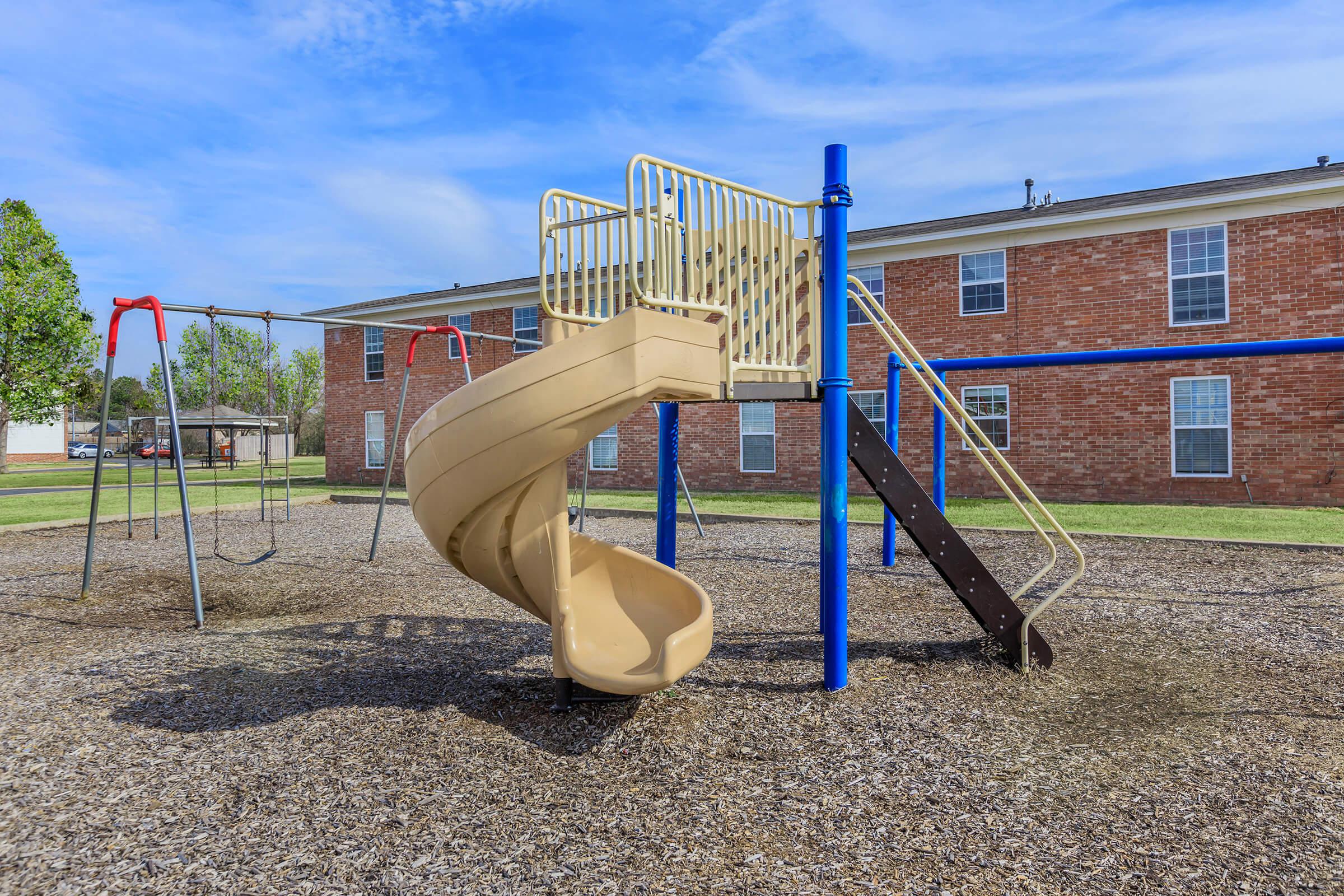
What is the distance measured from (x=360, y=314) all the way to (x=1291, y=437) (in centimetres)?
2379

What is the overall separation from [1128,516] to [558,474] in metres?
11.6

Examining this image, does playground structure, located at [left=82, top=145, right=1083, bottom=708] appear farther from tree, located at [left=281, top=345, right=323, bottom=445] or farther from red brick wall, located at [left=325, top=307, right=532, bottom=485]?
tree, located at [left=281, top=345, right=323, bottom=445]

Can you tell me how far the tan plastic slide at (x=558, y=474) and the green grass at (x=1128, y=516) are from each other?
806 cm

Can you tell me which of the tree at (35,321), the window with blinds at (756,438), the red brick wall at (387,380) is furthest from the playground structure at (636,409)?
the tree at (35,321)

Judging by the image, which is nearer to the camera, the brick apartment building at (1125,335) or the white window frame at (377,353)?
the brick apartment building at (1125,335)

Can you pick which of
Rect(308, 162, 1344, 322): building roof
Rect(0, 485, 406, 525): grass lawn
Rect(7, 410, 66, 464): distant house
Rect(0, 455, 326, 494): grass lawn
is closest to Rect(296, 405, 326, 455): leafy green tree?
Rect(7, 410, 66, 464): distant house

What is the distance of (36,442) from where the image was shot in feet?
151

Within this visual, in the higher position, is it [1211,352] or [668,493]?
[1211,352]

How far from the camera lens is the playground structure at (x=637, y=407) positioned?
11.1 ft

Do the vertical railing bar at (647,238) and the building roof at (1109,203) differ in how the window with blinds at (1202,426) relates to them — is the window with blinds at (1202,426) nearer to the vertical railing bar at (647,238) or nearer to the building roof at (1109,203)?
the building roof at (1109,203)

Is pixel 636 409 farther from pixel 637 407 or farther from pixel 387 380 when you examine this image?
pixel 387 380

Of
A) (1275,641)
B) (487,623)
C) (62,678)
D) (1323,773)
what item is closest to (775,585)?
(487,623)

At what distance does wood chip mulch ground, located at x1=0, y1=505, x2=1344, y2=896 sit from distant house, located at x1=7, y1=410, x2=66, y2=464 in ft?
162

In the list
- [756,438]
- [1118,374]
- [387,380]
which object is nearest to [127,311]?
[756,438]
